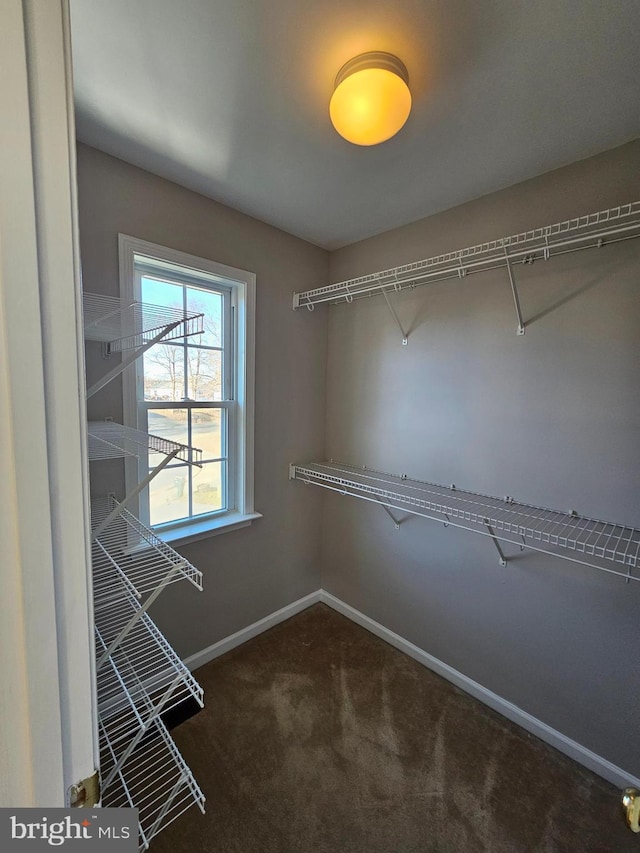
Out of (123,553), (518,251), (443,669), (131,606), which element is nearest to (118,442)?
(123,553)

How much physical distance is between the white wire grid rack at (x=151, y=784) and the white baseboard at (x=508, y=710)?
48.4 inches

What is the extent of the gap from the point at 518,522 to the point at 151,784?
69.1 inches

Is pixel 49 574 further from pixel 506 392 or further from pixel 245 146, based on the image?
pixel 506 392

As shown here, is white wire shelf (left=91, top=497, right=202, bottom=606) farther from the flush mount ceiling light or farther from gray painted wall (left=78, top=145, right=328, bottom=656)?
the flush mount ceiling light

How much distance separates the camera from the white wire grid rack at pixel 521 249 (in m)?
1.29

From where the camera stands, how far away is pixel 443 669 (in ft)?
6.29

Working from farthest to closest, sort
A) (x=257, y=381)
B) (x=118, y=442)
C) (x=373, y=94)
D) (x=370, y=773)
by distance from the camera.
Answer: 1. (x=257, y=381)
2. (x=370, y=773)
3. (x=118, y=442)
4. (x=373, y=94)

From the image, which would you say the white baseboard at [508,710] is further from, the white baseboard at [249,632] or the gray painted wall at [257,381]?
the gray painted wall at [257,381]

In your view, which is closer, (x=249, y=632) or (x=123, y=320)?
(x=123, y=320)

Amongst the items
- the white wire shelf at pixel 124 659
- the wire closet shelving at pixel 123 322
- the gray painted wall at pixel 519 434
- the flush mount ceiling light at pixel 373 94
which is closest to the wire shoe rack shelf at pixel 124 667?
the white wire shelf at pixel 124 659

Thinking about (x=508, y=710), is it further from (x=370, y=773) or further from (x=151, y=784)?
(x=151, y=784)

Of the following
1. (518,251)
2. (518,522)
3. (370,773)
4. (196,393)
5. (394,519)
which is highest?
(518,251)

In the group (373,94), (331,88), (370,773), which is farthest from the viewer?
(370,773)

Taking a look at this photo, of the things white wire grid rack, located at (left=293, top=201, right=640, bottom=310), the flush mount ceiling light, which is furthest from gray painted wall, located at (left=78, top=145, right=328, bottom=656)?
the flush mount ceiling light
